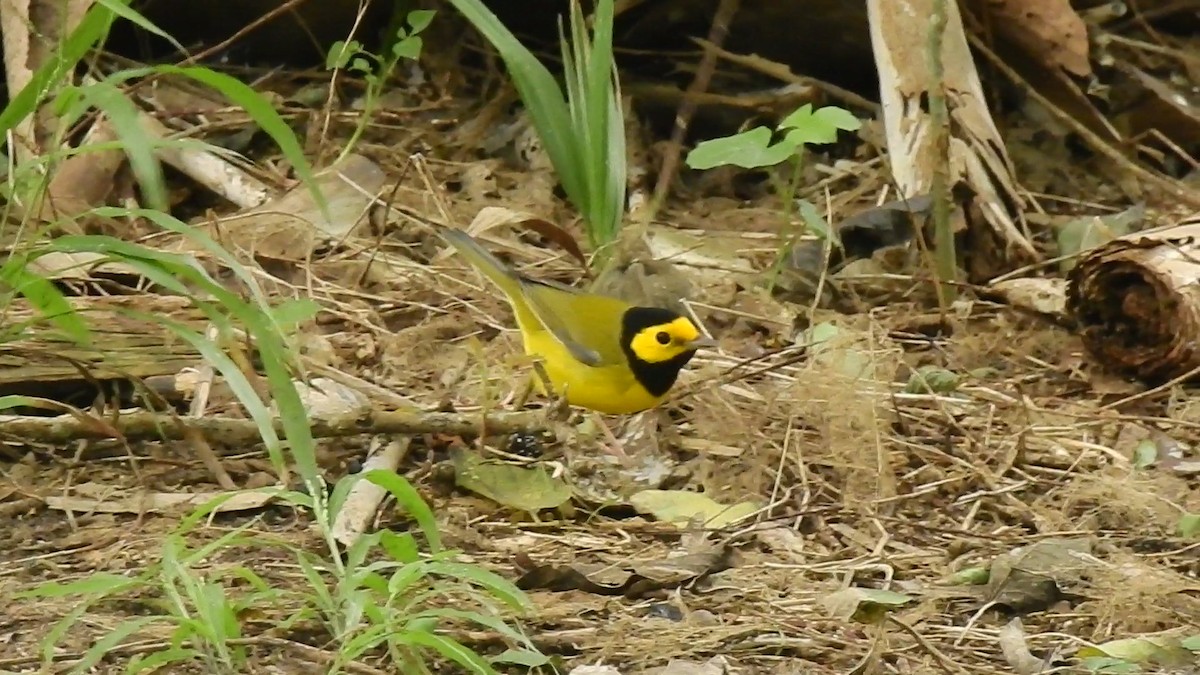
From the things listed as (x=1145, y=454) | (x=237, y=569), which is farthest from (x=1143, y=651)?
(x=237, y=569)

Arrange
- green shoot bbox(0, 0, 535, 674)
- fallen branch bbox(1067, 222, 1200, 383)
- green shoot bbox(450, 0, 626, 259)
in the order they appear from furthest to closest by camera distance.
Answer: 1. green shoot bbox(450, 0, 626, 259)
2. fallen branch bbox(1067, 222, 1200, 383)
3. green shoot bbox(0, 0, 535, 674)

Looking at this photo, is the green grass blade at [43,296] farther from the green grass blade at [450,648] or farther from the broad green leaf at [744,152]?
the broad green leaf at [744,152]

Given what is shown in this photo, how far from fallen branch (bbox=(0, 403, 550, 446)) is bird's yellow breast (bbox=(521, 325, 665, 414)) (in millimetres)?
359

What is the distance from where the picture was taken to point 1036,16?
5285mm

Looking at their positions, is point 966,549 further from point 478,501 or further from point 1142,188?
point 1142,188

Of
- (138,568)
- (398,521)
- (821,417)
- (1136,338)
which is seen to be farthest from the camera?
(1136,338)

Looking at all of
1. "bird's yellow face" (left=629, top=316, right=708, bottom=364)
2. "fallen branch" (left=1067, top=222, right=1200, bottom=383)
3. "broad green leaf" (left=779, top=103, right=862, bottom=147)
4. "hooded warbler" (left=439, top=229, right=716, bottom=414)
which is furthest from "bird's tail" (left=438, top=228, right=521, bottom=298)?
"fallen branch" (left=1067, top=222, right=1200, bottom=383)

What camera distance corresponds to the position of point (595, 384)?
3.72 meters

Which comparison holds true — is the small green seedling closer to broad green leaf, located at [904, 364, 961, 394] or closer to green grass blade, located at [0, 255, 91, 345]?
broad green leaf, located at [904, 364, 961, 394]

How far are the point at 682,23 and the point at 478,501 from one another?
315 centimetres

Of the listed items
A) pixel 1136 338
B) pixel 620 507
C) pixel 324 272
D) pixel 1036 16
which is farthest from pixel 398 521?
pixel 1036 16

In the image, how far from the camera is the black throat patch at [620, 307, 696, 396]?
3699 mm

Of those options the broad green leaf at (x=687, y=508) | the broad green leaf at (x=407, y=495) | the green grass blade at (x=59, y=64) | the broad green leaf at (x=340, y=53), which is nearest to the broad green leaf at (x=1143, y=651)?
the broad green leaf at (x=687, y=508)

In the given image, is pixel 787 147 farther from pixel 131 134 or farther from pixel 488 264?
pixel 131 134
